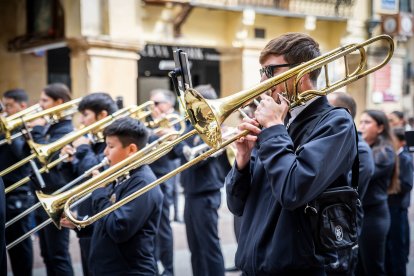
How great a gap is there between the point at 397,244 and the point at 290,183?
11.9 ft

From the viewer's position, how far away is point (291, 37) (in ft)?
8.33

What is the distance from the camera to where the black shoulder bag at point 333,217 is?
2.36m

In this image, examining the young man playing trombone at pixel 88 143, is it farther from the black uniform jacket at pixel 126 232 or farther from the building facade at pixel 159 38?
the building facade at pixel 159 38

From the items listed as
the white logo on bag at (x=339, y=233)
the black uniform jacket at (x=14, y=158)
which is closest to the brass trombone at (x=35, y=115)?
the black uniform jacket at (x=14, y=158)

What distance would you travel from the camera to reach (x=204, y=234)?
207 inches

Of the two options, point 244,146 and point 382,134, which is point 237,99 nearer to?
point 244,146

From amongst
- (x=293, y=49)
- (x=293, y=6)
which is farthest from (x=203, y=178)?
(x=293, y=6)

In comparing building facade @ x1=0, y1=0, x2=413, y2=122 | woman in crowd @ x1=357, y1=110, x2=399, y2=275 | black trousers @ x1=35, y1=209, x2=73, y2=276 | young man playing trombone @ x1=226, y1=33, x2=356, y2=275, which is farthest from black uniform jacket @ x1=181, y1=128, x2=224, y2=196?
young man playing trombone @ x1=226, y1=33, x2=356, y2=275

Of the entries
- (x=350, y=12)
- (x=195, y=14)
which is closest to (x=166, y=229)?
(x=195, y=14)

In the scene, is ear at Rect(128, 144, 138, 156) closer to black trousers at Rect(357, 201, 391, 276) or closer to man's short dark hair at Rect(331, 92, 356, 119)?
man's short dark hair at Rect(331, 92, 356, 119)

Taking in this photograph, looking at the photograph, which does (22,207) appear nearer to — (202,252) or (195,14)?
(202,252)

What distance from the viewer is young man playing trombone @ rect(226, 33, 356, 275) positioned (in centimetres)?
226

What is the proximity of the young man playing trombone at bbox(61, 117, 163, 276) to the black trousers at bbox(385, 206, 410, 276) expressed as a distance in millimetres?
2801

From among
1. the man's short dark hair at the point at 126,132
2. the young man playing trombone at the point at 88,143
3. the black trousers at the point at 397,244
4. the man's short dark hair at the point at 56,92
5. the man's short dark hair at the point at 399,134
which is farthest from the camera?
the man's short dark hair at the point at 399,134
